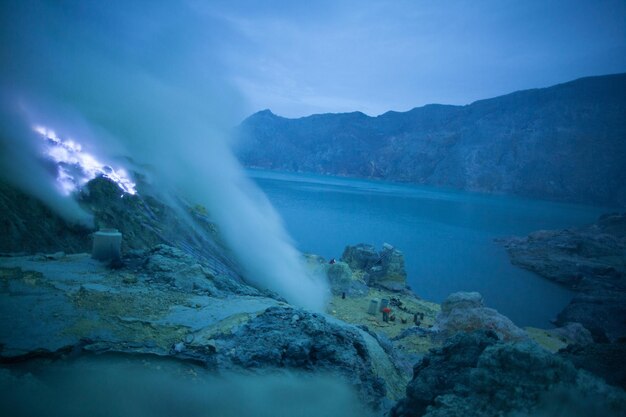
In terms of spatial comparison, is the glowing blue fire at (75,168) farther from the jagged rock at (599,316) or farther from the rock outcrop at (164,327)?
the jagged rock at (599,316)

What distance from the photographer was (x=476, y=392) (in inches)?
130

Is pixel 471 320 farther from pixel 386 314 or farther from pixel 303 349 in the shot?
pixel 303 349

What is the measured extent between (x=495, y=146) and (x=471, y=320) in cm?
13355

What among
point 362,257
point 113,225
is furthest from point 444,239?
point 113,225

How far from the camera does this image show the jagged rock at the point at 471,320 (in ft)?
32.7

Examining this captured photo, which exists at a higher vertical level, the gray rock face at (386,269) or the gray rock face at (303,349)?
the gray rock face at (303,349)

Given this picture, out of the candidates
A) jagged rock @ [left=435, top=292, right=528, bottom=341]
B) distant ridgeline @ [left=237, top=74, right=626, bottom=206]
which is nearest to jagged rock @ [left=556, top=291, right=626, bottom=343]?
jagged rock @ [left=435, top=292, right=528, bottom=341]

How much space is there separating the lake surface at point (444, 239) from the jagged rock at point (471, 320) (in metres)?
9.35

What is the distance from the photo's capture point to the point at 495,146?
411 ft

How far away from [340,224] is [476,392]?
143ft

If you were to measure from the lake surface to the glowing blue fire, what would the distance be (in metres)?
19.7

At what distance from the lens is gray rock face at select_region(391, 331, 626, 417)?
286 centimetres

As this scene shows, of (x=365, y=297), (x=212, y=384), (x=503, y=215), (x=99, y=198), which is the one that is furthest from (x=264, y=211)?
(x=503, y=215)

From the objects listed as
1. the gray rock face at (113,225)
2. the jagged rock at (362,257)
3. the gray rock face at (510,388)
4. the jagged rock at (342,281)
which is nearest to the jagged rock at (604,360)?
the gray rock face at (510,388)
